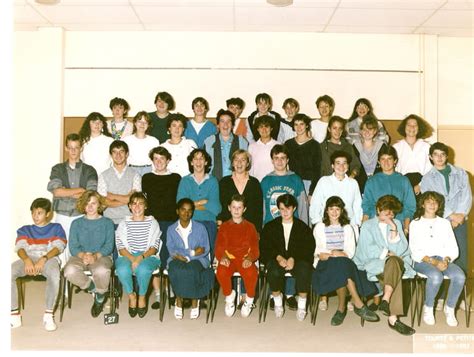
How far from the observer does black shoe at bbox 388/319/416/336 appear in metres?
3.45

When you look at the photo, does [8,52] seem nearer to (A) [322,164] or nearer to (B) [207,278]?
(B) [207,278]

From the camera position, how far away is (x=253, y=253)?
12.6 feet

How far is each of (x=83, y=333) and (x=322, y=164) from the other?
2.43 m

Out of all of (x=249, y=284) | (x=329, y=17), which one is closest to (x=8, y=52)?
(x=249, y=284)

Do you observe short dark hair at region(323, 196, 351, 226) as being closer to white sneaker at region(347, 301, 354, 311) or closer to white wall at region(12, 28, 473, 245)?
white sneaker at region(347, 301, 354, 311)

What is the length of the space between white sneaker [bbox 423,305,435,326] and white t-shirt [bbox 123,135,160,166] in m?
2.63

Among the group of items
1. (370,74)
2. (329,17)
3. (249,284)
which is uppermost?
(329,17)

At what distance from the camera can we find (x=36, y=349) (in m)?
3.18

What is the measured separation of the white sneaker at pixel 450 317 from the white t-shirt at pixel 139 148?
2780 millimetres

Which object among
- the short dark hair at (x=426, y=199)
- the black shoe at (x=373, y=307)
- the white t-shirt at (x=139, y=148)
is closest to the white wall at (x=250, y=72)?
the white t-shirt at (x=139, y=148)

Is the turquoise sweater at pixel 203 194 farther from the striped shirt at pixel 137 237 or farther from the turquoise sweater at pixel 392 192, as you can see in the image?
the turquoise sweater at pixel 392 192

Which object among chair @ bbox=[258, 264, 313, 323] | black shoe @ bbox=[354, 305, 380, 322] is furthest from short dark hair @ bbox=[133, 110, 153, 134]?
black shoe @ bbox=[354, 305, 380, 322]

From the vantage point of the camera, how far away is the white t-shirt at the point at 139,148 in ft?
14.4

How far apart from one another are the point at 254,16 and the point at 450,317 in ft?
10.8
